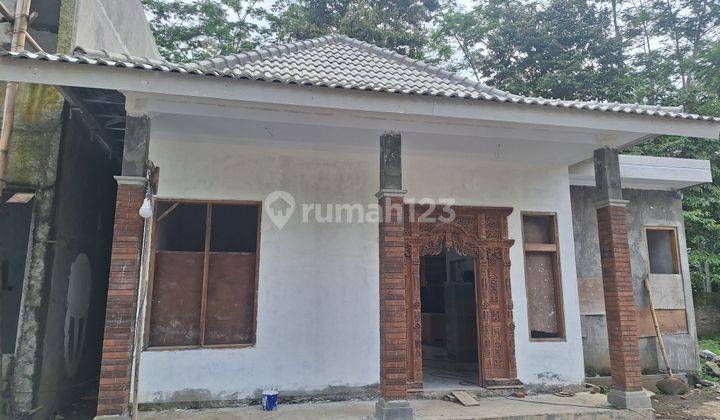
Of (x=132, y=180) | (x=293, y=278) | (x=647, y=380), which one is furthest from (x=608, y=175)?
(x=132, y=180)

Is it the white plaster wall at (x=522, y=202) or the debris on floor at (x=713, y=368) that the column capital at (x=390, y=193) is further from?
the debris on floor at (x=713, y=368)

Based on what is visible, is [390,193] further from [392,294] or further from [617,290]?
[617,290]

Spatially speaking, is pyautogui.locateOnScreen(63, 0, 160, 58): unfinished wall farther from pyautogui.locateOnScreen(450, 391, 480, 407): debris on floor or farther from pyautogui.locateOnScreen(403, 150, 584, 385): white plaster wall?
pyautogui.locateOnScreen(450, 391, 480, 407): debris on floor

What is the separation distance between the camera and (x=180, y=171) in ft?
20.1

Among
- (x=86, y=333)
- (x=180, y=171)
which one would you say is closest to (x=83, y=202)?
(x=180, y=171)

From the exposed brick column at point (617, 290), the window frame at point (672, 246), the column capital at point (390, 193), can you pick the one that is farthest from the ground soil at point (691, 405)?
the column capital at point (390, 193)

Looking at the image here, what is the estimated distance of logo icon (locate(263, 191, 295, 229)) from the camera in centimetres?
632

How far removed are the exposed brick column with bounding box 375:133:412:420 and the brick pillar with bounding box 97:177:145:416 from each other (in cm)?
245

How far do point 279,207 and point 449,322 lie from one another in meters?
4.89

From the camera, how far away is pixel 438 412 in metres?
5.61

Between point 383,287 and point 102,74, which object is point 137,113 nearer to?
point 102,74

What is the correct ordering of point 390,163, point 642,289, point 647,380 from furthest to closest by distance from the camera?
point 642,289 → point 647,380 → point 390,163

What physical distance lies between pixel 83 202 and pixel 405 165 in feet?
14.7

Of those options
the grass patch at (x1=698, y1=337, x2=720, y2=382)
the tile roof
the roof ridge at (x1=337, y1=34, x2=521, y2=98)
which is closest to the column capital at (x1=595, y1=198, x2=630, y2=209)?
the tile roof
